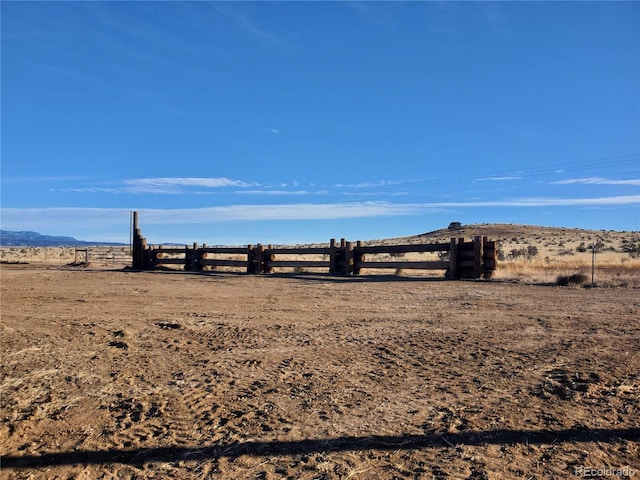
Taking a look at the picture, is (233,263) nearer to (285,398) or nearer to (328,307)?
(328,307)

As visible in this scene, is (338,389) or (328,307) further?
(328,307)

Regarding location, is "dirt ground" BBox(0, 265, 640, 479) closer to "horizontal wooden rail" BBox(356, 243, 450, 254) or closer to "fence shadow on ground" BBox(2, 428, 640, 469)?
"fence shadow on ground" BBox(2, 428, 640, 469)

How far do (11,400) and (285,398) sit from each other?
9.05 feet

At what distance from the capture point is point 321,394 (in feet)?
16.5

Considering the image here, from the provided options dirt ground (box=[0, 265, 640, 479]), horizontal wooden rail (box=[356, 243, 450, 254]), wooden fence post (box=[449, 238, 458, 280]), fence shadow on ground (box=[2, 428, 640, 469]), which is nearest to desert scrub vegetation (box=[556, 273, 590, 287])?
wooden fence post (box=[449, 238, 458, 280])

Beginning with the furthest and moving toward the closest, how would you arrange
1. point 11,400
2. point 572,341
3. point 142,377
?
point 572,341 < point 142,377 < point 11,400

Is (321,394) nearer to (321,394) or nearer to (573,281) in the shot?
(321,394)

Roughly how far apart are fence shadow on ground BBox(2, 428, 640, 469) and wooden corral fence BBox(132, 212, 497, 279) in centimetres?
1369

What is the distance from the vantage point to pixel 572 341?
23.2 feet

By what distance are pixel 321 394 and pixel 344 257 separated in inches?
632

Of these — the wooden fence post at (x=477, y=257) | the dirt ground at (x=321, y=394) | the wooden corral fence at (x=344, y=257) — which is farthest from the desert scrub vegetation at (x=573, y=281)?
the dirt ground at (x=321, y=394)

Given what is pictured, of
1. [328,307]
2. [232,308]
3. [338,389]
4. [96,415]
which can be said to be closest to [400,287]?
[328,307]

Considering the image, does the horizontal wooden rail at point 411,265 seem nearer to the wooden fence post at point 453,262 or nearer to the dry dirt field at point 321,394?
the wooden fence post at point 453,262

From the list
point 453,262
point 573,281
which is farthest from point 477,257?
point 573,281
